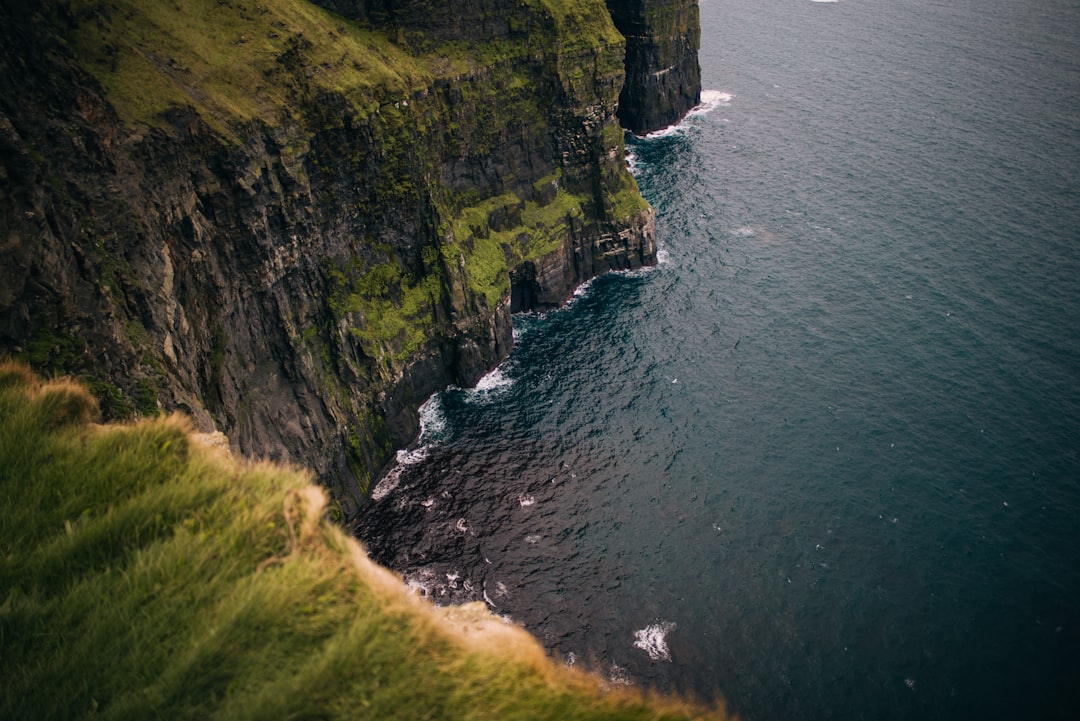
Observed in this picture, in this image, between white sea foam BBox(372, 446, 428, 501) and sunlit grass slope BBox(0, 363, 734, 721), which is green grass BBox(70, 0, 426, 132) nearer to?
white sea foam BBox(372, 446, 428, 501)

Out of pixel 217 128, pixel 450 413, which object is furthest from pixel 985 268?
pixel 217 128

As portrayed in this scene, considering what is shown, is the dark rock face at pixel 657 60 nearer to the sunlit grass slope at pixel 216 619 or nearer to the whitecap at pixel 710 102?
the whitecap at pixel 710 102

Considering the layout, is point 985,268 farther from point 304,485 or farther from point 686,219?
point 304,485

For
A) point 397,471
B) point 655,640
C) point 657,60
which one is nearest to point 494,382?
point 397,471

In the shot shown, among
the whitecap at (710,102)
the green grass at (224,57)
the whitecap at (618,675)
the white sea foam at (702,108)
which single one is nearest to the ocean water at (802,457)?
the whitecap at (618,675)

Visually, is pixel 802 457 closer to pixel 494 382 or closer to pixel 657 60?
pixel 494 382

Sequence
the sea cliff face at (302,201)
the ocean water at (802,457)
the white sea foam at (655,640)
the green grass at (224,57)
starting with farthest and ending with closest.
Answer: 1. the ocean water at (802,457)
2. the white sea foam at (655,640)
3. the green grass at (224,57)
4. the sea cliff face at (302,201)
